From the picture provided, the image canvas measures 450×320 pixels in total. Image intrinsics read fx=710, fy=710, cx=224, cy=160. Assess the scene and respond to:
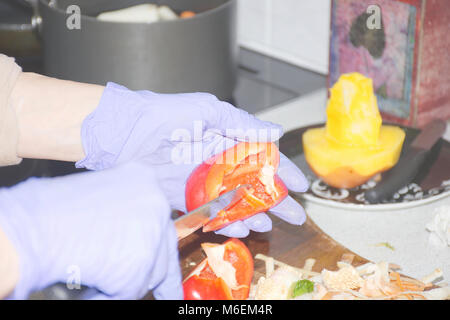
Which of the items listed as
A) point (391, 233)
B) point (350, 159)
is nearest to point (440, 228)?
point (391, 233)

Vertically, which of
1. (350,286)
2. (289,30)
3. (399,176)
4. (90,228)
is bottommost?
(350,286)

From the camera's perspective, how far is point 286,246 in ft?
4.80

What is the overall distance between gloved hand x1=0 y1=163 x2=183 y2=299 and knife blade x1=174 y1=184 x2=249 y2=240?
0.50 ft

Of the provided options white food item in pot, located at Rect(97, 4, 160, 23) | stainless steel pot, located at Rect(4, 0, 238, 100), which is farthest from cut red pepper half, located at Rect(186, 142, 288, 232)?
white food item in pot, located at Rect(97, 4, 160, 23)

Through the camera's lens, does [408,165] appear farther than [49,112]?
Yes

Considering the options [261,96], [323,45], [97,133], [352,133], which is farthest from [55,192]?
[323,45]

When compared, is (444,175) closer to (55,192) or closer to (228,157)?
(228,157)

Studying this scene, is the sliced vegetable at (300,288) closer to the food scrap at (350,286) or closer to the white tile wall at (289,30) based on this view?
the food scrap at (350,286)

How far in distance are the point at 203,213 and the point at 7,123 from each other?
0.42 metres

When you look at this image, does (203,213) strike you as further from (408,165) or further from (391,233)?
(408,165)

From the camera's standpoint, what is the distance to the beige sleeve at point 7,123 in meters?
1.37

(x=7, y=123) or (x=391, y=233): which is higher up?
(x=7, y=123)

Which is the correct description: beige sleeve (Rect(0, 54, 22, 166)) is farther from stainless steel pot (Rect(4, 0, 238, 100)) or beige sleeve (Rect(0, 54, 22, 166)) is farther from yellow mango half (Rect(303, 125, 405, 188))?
yellow mango half (Rect(303, 125, 405, 188))
